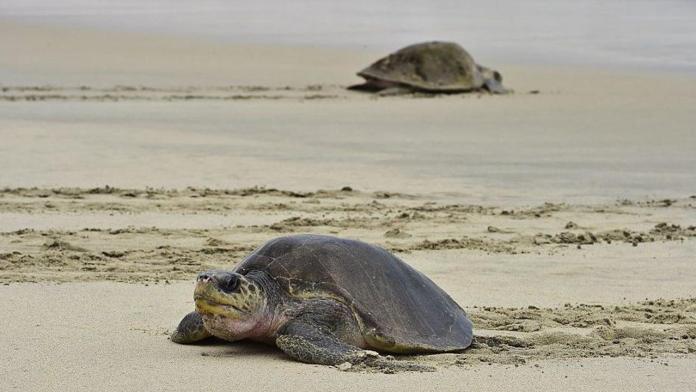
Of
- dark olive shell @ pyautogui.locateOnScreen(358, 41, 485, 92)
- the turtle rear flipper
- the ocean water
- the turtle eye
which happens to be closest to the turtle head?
the turtle eye

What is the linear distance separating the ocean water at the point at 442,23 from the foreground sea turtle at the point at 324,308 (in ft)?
48.2

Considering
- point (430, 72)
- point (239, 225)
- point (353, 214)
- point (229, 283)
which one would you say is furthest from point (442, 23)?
point (229, 283)

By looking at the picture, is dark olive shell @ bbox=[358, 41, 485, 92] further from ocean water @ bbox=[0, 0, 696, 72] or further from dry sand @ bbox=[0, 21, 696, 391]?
ocean water @ bbox=[0, 0, 696, 72]

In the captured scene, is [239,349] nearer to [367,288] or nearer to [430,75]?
[367,288]

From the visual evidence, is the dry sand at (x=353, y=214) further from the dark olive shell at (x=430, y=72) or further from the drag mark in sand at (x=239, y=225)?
the dark olive shell at (x=430, y=72)

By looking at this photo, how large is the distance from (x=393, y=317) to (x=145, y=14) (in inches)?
1011

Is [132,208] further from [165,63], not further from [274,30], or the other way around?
[274,30]

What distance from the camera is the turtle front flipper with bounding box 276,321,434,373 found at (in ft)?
14.6

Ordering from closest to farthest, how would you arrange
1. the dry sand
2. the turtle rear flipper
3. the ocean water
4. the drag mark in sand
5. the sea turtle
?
1. the dry sand
2. the drag mark in sand
3. the turtle rear flipper
4. the sea turtle
5. the ocean water

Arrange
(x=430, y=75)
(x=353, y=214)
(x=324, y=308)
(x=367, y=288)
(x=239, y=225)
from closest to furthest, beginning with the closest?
(x=324, y=308) < (x=367, y=288) < (x=239, y=225) < (x=353, y=214) < (x=430, y=75)

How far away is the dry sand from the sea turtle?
737 mm

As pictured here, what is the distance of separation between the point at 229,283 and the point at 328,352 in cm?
44

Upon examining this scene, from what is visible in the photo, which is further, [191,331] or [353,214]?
[353,214]

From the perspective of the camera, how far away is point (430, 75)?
17328 millimetres
